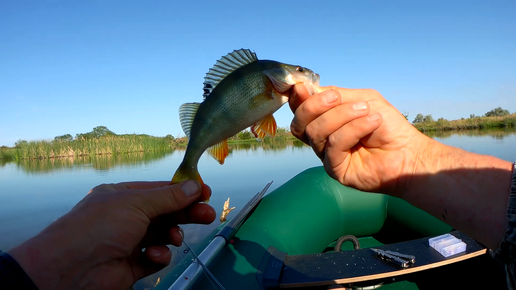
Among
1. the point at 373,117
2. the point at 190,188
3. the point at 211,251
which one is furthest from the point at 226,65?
the point at 211,251

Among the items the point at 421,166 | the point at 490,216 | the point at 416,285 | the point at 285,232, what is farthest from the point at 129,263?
the point at 416,285

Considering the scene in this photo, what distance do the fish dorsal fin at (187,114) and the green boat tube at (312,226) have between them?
150 centimetres

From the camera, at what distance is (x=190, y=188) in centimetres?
160

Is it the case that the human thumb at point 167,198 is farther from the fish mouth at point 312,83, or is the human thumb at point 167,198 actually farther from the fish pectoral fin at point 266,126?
the fish mouth at point 312,83

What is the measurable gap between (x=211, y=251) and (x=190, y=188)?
4.93 ft

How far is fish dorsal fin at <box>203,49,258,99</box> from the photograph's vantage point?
171 cm

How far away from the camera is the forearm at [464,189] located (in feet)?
4.16

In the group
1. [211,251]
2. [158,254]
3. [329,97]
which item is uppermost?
[329,97]

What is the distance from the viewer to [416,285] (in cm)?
355

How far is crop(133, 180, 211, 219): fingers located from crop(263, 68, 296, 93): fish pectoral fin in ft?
2.14

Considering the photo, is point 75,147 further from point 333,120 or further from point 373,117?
point 373,117

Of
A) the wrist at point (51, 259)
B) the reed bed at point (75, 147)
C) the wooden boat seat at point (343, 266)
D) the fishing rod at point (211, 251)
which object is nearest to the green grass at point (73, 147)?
the reed bed at point (75, 147)

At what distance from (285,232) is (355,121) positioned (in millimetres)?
2581

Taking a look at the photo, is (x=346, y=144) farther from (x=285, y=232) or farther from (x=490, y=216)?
(x=285, y=232)
